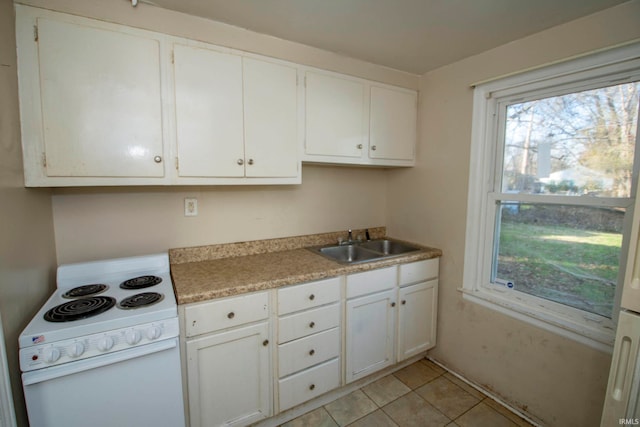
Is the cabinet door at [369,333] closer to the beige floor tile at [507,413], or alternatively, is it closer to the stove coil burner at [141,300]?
the beige floor tile at [507,413]

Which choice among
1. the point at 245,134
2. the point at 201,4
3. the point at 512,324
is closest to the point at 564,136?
the point at 512,324

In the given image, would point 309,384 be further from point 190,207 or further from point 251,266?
point 190,207

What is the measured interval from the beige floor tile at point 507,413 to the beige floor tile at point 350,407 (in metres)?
0.74

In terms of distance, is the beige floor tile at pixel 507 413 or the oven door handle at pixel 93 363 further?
the beige floor tile at pixel 507 413

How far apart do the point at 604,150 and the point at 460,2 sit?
1040mm

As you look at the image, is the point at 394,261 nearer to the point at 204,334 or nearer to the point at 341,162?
the point at 341,162

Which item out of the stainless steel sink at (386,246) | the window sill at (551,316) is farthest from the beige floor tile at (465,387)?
the stainless steel sink at (386,246)

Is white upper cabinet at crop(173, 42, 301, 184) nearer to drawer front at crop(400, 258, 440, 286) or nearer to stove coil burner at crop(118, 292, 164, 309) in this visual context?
stove coil burner at crop(118, 292, 164, 309)

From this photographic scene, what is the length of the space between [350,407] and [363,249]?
3.54 feet

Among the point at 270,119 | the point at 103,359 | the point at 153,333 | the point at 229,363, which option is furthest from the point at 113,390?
the point at 270,119

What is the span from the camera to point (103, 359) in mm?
1075

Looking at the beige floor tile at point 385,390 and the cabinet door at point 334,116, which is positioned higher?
the cabinet door at point 334,116

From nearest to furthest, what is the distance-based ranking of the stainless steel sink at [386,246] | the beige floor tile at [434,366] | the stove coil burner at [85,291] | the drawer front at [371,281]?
the stove coil burner at [85,291], the drawer front at [371,281], the beige floor tile at [434,366], the stainless steel sink at [386,246]

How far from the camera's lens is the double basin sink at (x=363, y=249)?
7.34 feet
